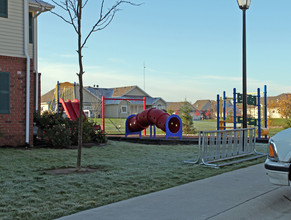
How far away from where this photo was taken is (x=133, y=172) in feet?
27.2

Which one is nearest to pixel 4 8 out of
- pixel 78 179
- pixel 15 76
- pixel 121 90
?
pixel 15 76

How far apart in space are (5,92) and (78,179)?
6815 millimetres

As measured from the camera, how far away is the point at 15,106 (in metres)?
13.0

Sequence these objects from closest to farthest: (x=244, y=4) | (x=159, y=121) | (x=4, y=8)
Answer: (x=244, y=4) → (x=4, y=8) → (x=159, y=121)

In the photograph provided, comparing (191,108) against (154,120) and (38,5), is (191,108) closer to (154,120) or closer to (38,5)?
(154,120)

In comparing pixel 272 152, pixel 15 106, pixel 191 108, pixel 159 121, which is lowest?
pixel 272 152

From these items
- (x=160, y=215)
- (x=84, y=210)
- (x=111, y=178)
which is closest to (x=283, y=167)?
(x=160, y=215)

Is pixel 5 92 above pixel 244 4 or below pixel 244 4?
below

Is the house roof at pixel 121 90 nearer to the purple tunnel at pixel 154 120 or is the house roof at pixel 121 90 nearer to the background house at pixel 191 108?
the background house at pixel 191 108

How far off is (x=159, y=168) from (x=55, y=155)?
3866 mm

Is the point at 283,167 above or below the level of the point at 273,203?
above

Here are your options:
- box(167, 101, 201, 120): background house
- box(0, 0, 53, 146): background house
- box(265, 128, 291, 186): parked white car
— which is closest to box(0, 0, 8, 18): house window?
box(0, 0, 53, 146): background house

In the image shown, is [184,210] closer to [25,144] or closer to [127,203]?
[127,203]

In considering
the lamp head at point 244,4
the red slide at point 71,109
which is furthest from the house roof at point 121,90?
the lamp head at point 244,4
